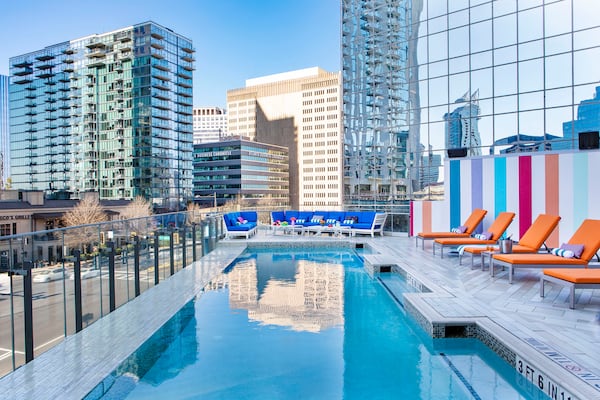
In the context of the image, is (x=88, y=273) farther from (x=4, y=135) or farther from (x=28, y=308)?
(x=4, y=135)

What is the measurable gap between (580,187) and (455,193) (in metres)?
3.11

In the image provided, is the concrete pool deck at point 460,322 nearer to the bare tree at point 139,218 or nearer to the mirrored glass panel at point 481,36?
the bare tree at point 139,218

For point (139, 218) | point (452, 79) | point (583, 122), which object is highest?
point (452, 79)

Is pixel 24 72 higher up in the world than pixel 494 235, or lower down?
higher up

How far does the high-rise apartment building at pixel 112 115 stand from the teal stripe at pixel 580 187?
66344 mm

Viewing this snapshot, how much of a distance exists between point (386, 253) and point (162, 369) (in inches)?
274

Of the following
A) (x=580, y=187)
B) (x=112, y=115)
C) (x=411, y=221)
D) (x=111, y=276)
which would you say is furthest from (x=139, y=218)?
(x=112, y=115)

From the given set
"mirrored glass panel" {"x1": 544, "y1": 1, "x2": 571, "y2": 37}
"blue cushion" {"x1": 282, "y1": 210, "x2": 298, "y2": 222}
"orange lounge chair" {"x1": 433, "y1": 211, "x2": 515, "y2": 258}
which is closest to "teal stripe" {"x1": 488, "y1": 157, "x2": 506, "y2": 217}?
"orange lounge chair" {"x1": 433, "y1": 211, "x2": 515, "y2": 258}

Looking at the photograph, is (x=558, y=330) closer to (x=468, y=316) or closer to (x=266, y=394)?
(x=468, y=316)

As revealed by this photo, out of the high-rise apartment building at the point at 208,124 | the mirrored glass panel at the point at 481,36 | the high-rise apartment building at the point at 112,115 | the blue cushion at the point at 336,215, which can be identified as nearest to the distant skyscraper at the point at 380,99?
the mirrored glass panel at the point at 481,36

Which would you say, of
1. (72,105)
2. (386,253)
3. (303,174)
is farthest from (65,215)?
(303,174)

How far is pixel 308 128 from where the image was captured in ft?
365

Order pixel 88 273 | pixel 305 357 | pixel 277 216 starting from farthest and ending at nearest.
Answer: pixel 277 216, pixel 88 273, pixel 305 357

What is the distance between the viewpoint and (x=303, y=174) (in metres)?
111
